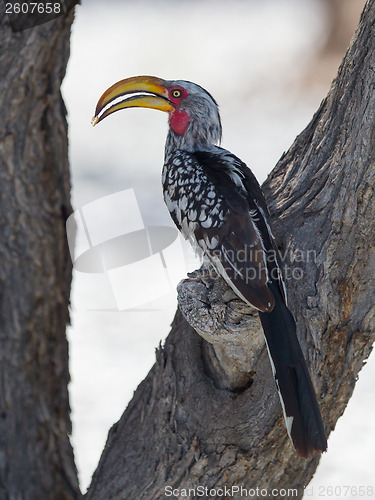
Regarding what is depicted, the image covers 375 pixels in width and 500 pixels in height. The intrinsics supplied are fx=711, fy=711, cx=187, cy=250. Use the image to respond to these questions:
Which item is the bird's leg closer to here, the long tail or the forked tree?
the forked tree

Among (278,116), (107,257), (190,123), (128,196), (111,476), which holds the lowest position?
(111,476)

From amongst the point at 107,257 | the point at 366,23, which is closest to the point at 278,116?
the point at 107,257

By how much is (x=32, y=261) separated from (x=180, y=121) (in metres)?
1.85

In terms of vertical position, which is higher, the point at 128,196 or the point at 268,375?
the point at 128,196

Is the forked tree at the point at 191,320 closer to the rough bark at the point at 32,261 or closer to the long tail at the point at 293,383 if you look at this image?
the rough bark at the point at 32,261

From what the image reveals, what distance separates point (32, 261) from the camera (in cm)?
241

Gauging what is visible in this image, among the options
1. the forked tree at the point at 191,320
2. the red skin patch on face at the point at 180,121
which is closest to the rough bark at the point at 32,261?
the forked tree at the point at 191,320

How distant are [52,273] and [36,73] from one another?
678 millimetres

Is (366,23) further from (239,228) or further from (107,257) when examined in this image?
(107,257)

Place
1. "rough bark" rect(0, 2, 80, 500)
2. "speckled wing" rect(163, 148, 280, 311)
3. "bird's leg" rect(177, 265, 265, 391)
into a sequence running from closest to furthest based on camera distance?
"rough bark" rect(0, 2, 80, 500)
"bird's leg" rect(177, 265, 265, 391)
"speckled wing" rect(163, 148, 280, 311)

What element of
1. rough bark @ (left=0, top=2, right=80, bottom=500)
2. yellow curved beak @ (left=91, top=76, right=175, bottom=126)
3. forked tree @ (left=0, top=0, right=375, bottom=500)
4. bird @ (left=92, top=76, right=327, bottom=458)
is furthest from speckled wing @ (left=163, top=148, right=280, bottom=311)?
rough bark @ (left=0, top=2, right=80, bottom=500)

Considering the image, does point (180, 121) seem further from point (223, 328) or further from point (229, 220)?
point (223, 328)

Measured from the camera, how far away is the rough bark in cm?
236

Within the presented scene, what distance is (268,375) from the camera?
9.64 ft
